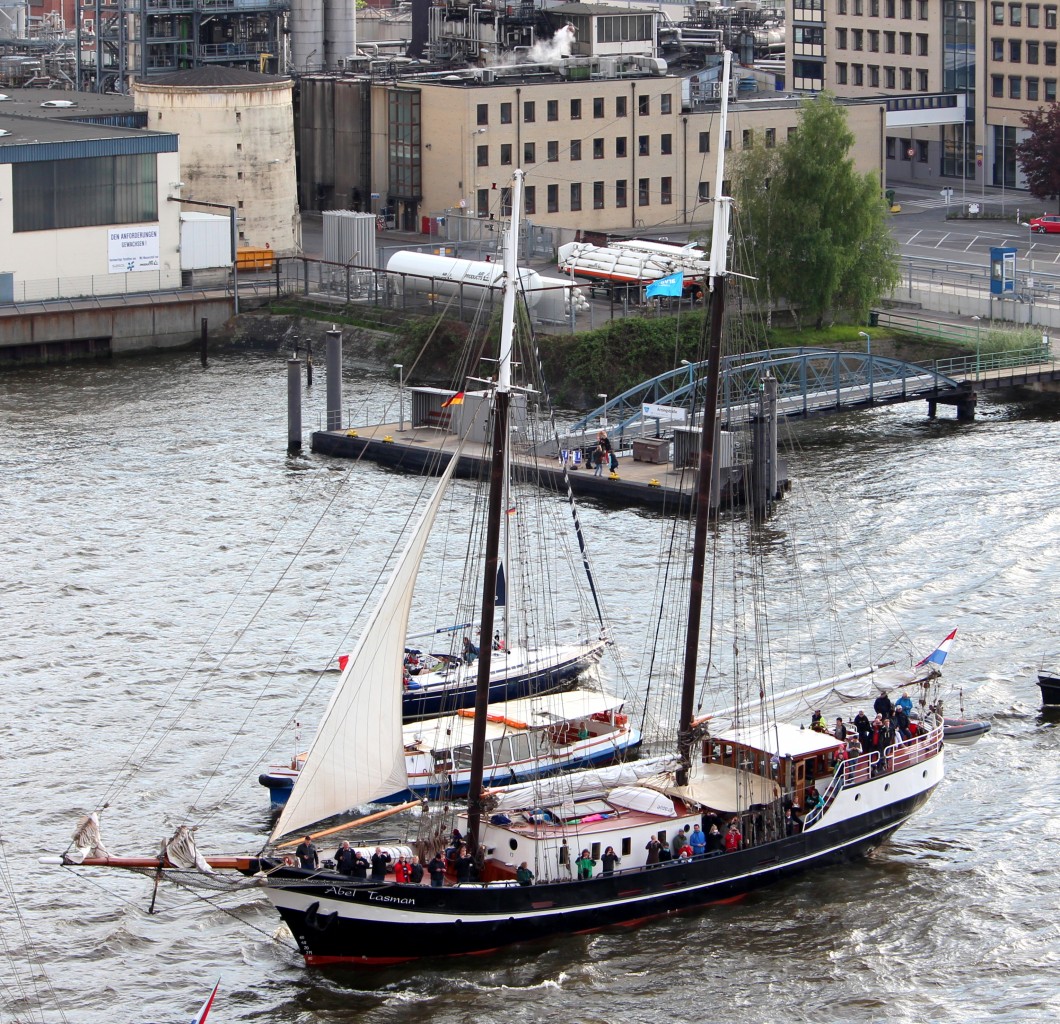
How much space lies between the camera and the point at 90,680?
5759 centimetres

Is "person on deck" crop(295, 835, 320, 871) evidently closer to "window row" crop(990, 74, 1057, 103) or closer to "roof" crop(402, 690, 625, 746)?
"roof" crop(402, 690, 625, 746)

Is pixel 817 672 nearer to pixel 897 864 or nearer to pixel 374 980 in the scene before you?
pixel 897 864

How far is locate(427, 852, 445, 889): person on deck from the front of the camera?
42250mm

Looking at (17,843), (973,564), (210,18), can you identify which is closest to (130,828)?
(17,843)

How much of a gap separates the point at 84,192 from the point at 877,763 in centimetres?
6576

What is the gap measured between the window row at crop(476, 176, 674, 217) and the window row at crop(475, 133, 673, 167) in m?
1.46

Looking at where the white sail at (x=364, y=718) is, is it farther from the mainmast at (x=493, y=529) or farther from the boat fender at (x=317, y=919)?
the boat fender at (x=317, y=919)

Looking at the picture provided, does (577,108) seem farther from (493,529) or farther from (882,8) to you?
(493,529)

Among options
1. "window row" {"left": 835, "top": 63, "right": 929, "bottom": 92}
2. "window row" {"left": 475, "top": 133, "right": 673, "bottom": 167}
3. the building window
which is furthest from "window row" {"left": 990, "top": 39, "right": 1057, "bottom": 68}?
the building window

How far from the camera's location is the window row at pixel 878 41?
14450 centimetres

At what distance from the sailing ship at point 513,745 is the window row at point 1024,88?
9488 cm

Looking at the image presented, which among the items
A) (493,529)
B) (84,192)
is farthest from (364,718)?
(84,192)

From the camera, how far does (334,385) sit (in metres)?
84.1

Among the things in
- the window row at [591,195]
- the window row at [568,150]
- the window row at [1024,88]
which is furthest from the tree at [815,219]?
the window row at [1024,88]
